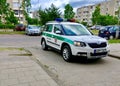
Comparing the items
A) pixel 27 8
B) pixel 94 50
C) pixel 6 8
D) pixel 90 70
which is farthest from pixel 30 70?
pixel 27 8

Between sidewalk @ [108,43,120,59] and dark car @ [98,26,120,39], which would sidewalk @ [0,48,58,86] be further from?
dark car @ [98,26,120,39]

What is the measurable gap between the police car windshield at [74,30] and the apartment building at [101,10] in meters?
62.5

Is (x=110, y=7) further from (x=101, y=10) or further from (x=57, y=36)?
(x=57, y=36)

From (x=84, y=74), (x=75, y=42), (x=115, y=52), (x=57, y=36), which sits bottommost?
(x=84, y=74)

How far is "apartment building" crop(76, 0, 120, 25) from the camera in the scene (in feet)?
270

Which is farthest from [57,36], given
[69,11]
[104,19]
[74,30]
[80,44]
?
[104,19]

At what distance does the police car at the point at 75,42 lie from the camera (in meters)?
7.70

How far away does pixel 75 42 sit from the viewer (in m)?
7.77

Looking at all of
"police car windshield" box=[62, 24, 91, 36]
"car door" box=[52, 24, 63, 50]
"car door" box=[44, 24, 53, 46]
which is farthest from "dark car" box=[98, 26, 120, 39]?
"car door" box=[52, 24, 63, 50]

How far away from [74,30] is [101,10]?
87.1m

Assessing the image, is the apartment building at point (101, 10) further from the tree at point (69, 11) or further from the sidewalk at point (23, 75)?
the sidewalk at point (23, 75)

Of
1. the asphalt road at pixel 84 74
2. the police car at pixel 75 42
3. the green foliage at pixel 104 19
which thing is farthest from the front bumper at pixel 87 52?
the green foliage at pixel 104 19

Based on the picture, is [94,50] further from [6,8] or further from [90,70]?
[6,8]

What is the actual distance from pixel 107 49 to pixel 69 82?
132 inches
